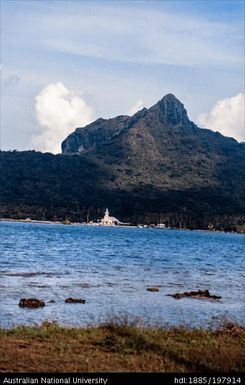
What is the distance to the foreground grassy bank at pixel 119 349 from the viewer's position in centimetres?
1209

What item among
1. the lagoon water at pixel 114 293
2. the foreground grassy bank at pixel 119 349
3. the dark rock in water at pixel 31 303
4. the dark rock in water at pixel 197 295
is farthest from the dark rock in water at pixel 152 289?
the foreground grassy bank at pixel 119 349

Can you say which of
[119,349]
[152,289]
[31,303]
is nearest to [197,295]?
[152,289]

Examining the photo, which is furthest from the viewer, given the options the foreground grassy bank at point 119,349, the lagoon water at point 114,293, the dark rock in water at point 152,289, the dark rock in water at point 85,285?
the dark rock in water at point 85,285

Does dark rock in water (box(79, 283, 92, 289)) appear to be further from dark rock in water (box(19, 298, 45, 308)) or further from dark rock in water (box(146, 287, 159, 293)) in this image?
dark rock in water (box(19, 298, 45, 308))

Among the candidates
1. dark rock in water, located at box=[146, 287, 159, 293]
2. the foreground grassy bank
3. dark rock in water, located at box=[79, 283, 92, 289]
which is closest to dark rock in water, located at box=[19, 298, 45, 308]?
the foreground grassy bank

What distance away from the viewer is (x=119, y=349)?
46.1ft

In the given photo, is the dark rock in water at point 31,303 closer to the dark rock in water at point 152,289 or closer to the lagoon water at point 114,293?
the lagoon water at point 114,293

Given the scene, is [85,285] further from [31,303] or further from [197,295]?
[31,303]

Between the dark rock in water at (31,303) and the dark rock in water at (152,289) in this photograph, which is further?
the dark rock in water at (152,289)

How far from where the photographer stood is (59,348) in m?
13.9

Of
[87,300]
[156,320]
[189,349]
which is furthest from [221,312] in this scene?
[189,349]

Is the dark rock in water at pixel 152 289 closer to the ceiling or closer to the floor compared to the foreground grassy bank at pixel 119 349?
closer to the ceiling

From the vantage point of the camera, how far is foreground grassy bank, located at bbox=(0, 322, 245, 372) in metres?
12.1
